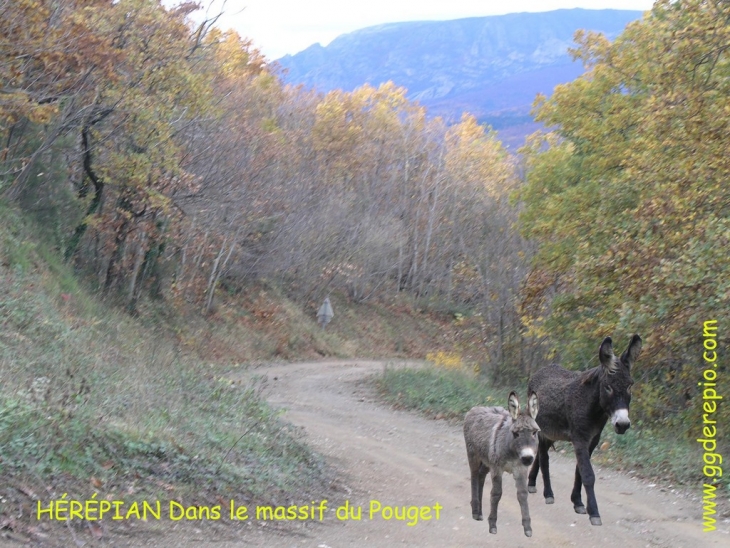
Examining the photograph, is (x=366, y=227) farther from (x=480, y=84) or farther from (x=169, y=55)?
(x=480, y=84)

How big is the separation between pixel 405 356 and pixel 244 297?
1046cm

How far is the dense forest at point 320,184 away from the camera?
14.3 meters

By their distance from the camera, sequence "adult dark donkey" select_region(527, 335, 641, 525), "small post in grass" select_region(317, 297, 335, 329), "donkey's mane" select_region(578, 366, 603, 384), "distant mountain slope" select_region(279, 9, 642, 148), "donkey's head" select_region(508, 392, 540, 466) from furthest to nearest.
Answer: "distant mountain slope" select_region(279, 9, 642, 148)
"small post in grass" select_region(317, 297, 335, 329)
"donkey's mane" select_region(578, 366, 603, 384)
"adult dark donkey" select_region(527, 335, 641, 525)
"donkey's head" select_region(508, 392, 540, 466)

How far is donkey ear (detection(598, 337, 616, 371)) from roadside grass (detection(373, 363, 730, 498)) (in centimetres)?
734

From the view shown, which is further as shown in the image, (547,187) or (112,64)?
(547,187)

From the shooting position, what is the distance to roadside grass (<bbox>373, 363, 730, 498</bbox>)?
540 inches

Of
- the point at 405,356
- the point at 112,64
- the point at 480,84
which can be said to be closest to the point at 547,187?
→ the point at 112,64

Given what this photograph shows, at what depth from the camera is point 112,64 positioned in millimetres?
21641

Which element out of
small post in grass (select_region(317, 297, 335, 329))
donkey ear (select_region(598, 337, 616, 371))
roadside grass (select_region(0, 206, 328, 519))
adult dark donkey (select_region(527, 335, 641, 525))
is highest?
donkey ear (select_region(598, 337, 616, 371))

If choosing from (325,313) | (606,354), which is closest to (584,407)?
(606,354)

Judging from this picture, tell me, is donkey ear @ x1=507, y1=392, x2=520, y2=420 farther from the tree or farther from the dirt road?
the tree

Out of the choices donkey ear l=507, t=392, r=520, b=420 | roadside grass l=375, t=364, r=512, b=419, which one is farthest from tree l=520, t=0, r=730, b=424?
donkey ear l=507, t=392, r=520, b=420

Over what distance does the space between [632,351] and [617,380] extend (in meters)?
0.26

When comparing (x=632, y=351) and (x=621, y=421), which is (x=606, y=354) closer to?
(x=632, y=351)
